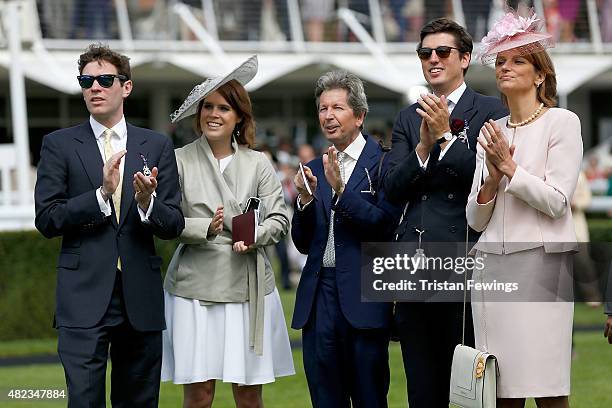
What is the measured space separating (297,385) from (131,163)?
391 centimetres

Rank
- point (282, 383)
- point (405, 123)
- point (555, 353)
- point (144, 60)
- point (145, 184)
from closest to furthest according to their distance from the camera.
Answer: point (555, 353), point (145, 184), point (405, 123), point (282, 383), point (144, 60)

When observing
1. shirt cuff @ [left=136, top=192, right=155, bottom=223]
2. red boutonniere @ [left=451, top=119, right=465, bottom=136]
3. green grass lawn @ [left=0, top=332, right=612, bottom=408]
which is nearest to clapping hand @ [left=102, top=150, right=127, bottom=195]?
shirt cuff @ [left=136, top=192, right=155, bottom=223]

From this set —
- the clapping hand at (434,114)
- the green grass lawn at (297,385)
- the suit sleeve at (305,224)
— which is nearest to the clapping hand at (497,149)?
the clapping hand at (434,114)

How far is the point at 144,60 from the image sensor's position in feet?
77.6

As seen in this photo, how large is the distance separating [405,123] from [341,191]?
45cm

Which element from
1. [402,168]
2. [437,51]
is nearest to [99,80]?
[402,168]

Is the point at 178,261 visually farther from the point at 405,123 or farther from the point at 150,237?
the point at 405,123

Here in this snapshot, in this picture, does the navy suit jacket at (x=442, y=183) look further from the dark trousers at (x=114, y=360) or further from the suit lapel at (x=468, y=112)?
the dark trousers at (x=114, y=360)

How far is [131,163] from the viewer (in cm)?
579

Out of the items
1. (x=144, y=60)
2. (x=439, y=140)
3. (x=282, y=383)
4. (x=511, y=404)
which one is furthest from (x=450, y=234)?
(x=144, y=60)

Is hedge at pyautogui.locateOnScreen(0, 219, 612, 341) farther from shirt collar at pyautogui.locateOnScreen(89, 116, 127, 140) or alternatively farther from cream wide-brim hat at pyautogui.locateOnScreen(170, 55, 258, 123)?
shirt collar at pyautogui.locateOnScreen(89, 116, 127, 140)

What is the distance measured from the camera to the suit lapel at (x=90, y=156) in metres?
5.71

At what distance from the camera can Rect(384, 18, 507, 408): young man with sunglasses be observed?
18.0 ft

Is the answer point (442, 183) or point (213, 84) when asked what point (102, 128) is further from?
point (442, 183)
